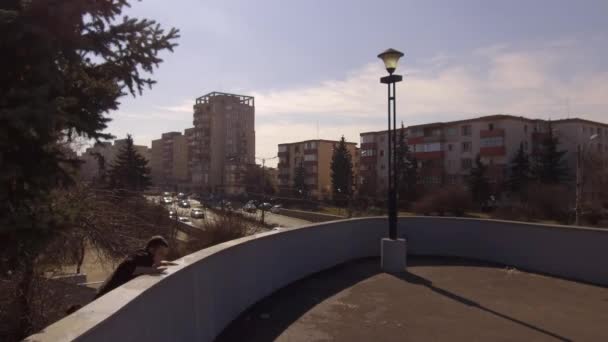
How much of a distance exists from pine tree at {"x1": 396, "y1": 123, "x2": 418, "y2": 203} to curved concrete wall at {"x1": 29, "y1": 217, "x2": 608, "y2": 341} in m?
42.7

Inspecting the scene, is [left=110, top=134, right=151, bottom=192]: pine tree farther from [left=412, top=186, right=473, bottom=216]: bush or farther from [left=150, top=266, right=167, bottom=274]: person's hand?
[left=150, top=266, right=167, bottom=274]: person's hand

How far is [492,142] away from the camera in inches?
2238

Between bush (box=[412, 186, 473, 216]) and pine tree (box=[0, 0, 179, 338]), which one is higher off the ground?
pine tree (box=[0, 0, 179, 338])

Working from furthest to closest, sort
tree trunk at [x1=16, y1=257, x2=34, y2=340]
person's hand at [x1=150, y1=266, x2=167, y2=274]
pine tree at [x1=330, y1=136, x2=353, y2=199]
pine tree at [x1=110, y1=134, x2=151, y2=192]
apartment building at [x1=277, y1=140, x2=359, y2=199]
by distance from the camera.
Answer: apartment building at [x1=277, y1=140, x2=359, y2=199] → pine tree at [x1=330, y1=136, x2=353, y2=199] → pine tree at [x1=110, y1=134, x2=151, y2=192] → tree trunk at [x1=16, y1=257, x2=34, y2=340] → person's hand at [x1=150, y1=266, x2=167, y2=274]

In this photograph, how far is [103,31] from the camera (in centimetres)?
498

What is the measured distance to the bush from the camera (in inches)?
1784

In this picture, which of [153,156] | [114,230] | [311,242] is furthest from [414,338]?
[153,156]

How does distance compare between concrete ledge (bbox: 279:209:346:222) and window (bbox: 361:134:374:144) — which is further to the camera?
window (bbox: 361:134:374:144)

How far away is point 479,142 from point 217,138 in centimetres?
6234

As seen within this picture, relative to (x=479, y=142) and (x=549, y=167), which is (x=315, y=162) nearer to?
(x=479, y=142)

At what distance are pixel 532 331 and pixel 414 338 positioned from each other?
1.61 m

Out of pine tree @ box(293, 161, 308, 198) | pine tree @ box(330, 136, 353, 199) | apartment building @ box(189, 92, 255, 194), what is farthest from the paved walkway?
apartment building @ box(189, 92, 255, 194)

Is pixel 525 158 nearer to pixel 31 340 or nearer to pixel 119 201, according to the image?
pixel 119 201

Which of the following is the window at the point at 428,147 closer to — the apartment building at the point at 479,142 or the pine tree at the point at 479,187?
the apartment building at the point at 479,142
